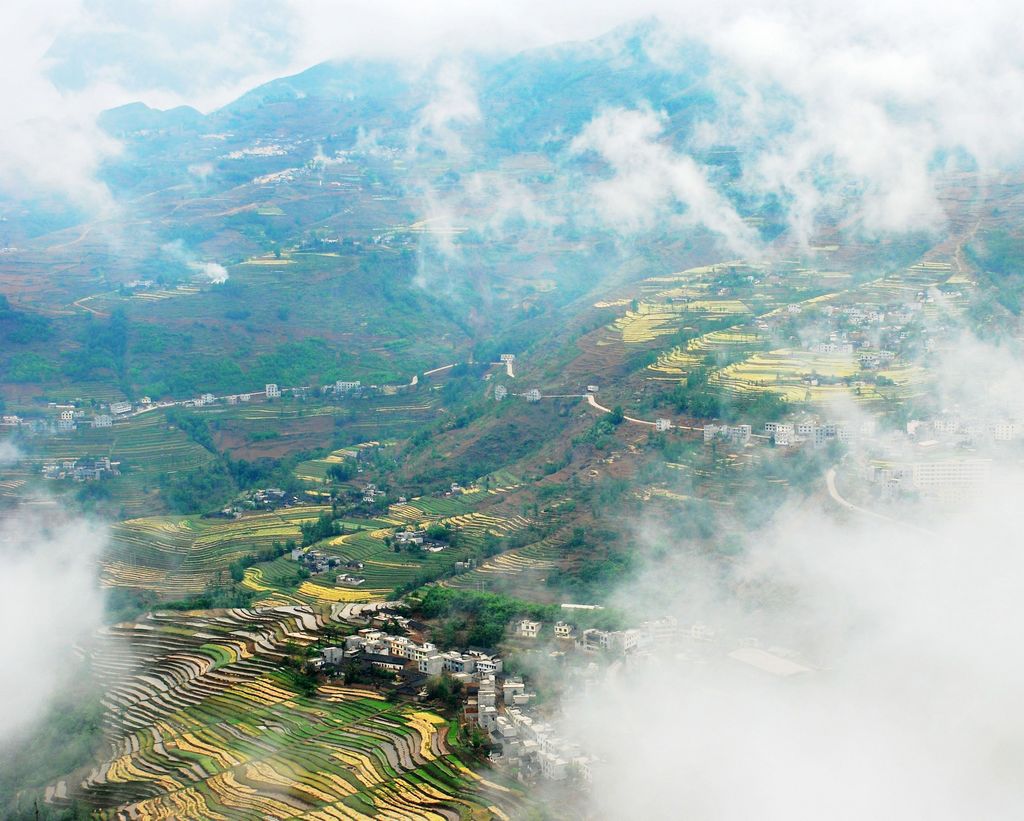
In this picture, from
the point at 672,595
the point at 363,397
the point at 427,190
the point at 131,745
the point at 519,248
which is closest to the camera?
the point at 131,745

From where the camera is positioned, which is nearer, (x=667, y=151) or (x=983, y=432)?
(x=983, y=432)

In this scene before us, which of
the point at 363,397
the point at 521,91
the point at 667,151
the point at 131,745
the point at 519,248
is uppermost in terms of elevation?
the point at 521,91

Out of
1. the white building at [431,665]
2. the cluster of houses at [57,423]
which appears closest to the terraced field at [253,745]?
the white building at [431,665]

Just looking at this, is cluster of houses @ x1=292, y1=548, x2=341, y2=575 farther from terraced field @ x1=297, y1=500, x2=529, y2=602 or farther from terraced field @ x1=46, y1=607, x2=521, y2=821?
terraced field @ x1=46, y1=607, x2=521, y2=821

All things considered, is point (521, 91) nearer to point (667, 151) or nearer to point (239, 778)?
point (667, 151)

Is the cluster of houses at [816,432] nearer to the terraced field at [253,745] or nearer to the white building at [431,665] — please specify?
the white building at [431,665]

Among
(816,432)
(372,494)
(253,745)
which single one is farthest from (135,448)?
(816,432)

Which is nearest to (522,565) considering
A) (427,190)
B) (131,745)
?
(131,745)
